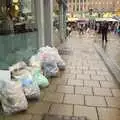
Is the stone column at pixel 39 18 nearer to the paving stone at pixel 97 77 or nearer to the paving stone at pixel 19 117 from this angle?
the paving stone at pixel 97 77

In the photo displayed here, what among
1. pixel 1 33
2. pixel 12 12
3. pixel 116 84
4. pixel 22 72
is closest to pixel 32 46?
pixel 12 12

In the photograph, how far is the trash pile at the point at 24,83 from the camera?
454 cm

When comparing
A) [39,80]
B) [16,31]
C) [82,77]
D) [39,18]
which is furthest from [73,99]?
[39,18]

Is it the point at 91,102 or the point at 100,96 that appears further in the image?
the point at 100,96

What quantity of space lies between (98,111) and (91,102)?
1.67ft

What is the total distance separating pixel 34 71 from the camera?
20.7 feet

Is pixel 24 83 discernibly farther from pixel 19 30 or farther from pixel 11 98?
pixel 19 30

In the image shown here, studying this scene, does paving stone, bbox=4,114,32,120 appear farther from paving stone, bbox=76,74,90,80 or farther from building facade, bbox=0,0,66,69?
paving stone, bbox=76,74,90,80

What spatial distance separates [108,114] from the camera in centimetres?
455

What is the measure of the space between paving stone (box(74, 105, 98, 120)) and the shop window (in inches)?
115

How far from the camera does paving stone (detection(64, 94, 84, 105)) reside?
17.0 ft

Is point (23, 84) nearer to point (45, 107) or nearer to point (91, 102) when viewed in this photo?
point (45, 107)

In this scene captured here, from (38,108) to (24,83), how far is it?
742 millimetres

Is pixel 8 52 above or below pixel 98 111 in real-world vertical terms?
above
